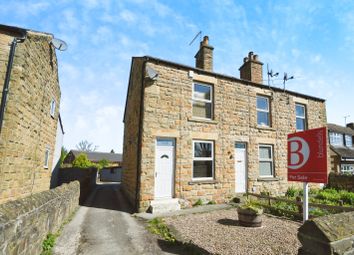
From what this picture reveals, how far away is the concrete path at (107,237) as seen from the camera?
518 centimetres

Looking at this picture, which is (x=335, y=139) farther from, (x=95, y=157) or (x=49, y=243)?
(x=95, y=157)

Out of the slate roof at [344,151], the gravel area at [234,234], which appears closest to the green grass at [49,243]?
the gravel area at [234,234]

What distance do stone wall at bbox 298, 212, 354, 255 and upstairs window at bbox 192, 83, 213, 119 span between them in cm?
780

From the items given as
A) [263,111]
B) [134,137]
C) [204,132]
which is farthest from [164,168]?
[263,111]

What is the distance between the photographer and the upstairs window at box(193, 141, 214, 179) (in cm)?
1035

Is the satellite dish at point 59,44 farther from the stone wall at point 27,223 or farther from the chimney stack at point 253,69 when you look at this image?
the chimney stack at point 253,69

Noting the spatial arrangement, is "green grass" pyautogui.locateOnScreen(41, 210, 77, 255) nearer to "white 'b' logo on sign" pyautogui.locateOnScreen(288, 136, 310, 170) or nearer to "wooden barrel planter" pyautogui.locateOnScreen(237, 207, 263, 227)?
"wooden barrel planter" pyautogui.locateOnScreen(237, 207, 263, 227)

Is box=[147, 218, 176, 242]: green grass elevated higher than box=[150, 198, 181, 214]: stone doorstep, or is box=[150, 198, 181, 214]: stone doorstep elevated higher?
box=[150, 198, 181, 214]: stone doorstep

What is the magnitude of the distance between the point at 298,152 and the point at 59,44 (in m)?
9.85

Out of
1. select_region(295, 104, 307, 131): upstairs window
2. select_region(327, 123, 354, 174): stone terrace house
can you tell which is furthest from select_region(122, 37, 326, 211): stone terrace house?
select_region(327, 123, 354, 174): stone terrace house

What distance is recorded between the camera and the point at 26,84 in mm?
7707

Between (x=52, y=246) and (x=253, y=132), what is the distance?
33.4ft

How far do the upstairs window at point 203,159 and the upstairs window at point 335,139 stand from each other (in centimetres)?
1969

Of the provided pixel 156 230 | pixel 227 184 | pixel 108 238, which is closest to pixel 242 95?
pixel 227 184
